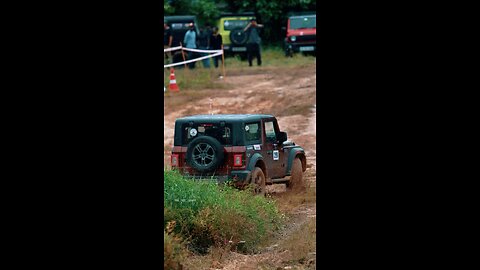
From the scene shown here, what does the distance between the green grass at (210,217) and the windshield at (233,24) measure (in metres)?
28.7

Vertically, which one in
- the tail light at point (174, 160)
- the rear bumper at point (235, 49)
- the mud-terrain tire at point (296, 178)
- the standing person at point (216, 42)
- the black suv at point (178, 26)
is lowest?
the mud-terrain tire at point (296, 178)

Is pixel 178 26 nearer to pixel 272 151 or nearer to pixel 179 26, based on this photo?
pixel 179 26

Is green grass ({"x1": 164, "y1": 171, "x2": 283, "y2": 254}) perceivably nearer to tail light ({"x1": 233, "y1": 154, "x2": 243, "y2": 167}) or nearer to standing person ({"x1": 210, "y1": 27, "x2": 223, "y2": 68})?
tail light ({"x1": 233, "y1": 154, "x2": 243, "y2": 167})

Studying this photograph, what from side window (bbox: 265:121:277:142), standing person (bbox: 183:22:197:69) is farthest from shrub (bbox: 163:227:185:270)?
standing person (bbox: 183:22:197:69)

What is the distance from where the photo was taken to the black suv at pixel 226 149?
11.9m

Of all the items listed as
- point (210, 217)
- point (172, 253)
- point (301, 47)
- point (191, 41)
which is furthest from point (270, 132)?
point (301, 47)

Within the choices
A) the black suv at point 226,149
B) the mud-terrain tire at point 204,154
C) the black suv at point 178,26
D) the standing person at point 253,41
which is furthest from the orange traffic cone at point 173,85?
the mud-terrain tire at point 204,154

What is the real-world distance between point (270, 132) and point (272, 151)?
26 centimetres

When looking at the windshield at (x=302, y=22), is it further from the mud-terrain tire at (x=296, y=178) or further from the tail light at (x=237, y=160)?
the tail light at (x=237, y=160)
